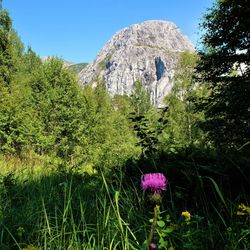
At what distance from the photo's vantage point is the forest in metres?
2.02

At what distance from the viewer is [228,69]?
616 inches

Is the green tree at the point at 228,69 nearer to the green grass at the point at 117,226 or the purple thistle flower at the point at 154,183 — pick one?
the green grass at the point at 117,226

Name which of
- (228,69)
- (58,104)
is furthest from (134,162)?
(58,104)

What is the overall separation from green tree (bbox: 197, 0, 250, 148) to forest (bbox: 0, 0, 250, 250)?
0.05 m

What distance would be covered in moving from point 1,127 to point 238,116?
41.3 feet

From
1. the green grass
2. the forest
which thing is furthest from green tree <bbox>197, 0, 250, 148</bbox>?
the green grass

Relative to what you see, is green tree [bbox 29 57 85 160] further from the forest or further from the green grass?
the green grass

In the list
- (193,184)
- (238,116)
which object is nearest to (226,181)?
(193,184)

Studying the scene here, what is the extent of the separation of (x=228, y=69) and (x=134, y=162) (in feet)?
40.2

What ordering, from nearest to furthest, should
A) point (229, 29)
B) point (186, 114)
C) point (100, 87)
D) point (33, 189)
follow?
point (33, 189)
point (229, 29)
point (186, 114)
point (100, 87)

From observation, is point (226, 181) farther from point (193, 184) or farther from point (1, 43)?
point (1, 43)

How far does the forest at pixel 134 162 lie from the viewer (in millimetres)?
2016

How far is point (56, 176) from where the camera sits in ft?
15.6

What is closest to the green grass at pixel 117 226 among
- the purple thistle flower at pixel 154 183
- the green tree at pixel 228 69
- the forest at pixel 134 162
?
the forest at pixel 134 162
